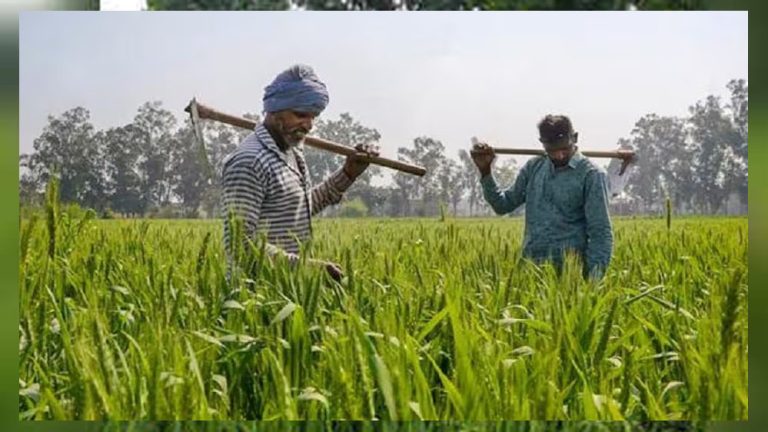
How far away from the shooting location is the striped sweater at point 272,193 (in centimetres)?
Answer: 319

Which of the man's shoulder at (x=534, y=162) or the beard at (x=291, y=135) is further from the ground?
the beard at (x=291, y=135)

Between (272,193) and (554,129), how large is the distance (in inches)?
28.9

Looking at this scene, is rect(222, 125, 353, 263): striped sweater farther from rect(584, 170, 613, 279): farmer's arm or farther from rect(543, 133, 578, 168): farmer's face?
rect(584, 170, 613, 279): farmer's arm

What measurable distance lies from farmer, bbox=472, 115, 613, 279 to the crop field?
0.14 ft

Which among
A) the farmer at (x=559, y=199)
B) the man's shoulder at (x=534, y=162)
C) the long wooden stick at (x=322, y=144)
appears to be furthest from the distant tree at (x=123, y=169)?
the man's shoulder at (x=534, y=162)

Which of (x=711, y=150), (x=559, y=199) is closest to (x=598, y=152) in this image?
(x=559, y=199)

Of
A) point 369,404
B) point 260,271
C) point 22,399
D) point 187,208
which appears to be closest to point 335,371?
point 369,404

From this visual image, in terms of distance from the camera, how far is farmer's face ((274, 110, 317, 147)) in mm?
3201

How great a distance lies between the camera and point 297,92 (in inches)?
125

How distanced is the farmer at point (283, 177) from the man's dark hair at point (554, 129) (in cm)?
43

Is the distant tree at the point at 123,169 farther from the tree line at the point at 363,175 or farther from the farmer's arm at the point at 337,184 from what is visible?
the farmer's arm at the point at 337,184

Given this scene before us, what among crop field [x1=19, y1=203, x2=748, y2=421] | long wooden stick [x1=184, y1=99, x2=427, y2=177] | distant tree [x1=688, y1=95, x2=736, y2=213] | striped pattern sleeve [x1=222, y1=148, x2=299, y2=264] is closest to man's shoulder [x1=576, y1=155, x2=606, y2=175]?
crop field [x1=19, y1=203, x2=748, y2=421]

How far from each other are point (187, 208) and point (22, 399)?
630 mm

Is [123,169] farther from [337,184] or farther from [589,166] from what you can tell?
[589,166]
